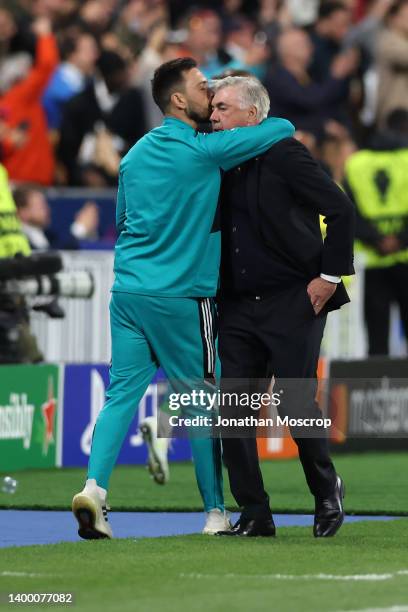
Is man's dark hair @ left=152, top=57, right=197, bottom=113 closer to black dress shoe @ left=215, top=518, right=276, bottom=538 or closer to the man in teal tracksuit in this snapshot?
the man in teal tracksuit

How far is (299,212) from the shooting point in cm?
866

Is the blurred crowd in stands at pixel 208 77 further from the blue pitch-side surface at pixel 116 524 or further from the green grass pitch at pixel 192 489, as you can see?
the blue pitch-side surface at pixel 116 524

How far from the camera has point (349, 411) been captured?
15.5 meters

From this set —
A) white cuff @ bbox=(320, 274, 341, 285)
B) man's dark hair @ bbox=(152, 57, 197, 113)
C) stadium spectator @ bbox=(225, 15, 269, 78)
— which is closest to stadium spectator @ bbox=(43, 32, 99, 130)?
stadium spectator @ bbox=(225, 15, 269, 78)

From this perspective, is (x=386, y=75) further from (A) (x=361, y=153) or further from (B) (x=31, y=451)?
(B) (x=31, y=451)

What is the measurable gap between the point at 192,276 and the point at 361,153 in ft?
25.1

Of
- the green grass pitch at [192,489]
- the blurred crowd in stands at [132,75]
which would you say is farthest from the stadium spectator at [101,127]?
the green grass pitch at [192,489]

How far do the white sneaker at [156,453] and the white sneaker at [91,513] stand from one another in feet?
11.1

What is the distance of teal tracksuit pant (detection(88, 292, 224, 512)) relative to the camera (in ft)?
28.6

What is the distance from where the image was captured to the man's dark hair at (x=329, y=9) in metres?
20.9

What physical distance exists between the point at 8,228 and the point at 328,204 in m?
5.22

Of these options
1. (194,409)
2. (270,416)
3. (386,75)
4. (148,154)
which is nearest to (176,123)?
(148,154)

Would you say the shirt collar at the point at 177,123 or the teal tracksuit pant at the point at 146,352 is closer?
the teal tracksuit pant at the point at 146,352

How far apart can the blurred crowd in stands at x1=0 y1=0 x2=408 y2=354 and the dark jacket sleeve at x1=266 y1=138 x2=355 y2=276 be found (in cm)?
653
